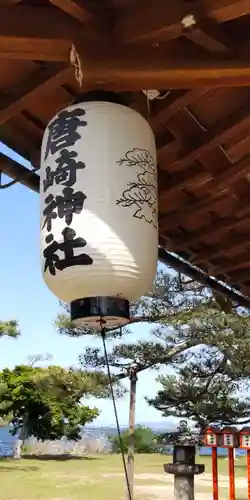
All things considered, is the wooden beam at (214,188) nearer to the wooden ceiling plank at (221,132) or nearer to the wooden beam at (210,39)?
the wooden ceiling plank at (221,132)

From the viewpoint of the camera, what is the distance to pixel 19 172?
1.57m

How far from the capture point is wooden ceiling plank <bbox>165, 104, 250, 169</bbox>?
4.46ft

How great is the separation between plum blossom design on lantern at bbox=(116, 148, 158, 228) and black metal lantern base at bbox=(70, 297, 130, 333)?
181mm

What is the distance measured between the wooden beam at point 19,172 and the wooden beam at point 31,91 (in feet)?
0.67

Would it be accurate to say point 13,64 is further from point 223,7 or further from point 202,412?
point 202,412

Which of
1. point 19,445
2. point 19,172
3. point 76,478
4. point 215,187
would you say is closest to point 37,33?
point 19,172

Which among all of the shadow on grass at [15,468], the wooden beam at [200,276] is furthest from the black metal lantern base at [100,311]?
the shadow on grass at [15,468]

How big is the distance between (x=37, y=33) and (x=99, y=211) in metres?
0.35

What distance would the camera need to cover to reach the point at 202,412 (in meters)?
8.50

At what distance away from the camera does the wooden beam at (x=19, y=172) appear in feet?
5.03

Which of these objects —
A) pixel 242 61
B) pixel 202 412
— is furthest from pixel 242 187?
pixel 202 412

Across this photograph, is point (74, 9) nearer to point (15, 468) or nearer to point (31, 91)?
point (31, 91)

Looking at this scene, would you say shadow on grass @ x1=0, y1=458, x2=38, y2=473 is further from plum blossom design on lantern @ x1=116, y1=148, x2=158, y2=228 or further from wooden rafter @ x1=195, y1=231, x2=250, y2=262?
plum blossom design on lantern @ x1=116, y1=148, x2=158, y2=228

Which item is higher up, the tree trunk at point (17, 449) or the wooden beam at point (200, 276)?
the wooden beam at point (200, 276)
